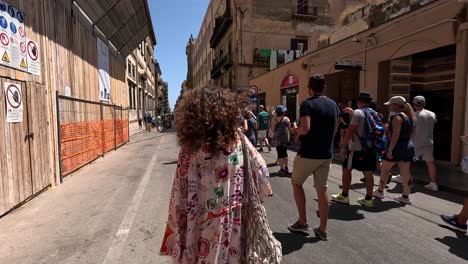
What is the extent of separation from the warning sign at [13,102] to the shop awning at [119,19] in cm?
499

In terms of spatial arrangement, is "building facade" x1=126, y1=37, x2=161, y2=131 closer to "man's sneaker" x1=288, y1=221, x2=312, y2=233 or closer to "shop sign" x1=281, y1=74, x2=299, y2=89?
"shop sign" x1=281, y1=74, x2=299, y2=89

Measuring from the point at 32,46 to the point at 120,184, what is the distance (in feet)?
10.5

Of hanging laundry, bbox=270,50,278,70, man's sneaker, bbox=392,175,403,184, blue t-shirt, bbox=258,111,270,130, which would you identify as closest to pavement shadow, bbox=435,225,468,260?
man's sneaker, bbox=392,175,403,184

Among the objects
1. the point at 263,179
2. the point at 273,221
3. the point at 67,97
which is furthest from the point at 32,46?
the point at 263,179

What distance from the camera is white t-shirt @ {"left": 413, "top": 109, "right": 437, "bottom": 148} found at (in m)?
5.98

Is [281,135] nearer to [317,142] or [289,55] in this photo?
[317,142]

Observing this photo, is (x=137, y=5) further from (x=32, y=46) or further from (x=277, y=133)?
(x=277, y=133)

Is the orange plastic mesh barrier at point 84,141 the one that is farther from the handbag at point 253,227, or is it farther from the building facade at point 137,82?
the building facade at point 137,82

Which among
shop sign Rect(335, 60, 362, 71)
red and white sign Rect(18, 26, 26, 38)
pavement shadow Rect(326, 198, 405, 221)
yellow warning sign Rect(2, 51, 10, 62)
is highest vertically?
shop sign Rect(335, 60, 362, 71)

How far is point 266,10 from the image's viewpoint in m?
27.1

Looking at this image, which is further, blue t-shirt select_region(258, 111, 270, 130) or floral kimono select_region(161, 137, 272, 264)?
blue t-shirt select_region(258, 111, 270, 130)

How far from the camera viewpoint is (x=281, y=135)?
7.45 m

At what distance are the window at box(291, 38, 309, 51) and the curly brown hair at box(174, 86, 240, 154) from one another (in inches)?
1090

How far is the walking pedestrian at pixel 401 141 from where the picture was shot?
4.91 meters
